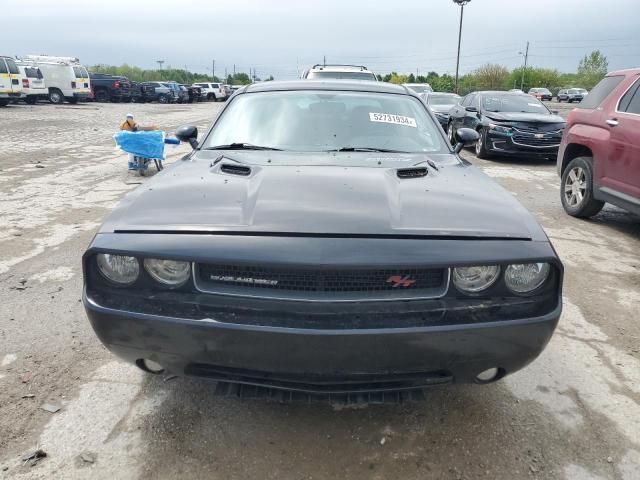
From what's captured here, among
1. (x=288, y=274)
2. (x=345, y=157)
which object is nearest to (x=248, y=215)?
(x=288, y=274)

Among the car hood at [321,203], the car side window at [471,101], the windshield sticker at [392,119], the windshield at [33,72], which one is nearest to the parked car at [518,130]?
the car side window at [471,101]

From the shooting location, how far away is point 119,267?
6.85ft

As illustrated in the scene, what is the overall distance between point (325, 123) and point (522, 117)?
353 inches

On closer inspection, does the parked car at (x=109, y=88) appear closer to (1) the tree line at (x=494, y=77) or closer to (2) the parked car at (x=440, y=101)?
(2) the parked car at (x=440, y=101)

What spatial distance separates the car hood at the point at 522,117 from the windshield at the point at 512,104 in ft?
1.18

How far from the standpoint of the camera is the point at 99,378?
2.81 metres

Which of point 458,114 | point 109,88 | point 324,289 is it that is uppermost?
point 324,289

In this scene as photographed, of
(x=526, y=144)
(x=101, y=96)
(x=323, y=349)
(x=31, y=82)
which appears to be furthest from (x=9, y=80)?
(x=323, y=349)

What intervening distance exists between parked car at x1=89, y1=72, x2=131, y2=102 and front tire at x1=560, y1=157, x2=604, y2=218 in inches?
1382

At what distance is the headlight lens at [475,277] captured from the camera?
2.06m

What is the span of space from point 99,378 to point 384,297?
5.63 ft

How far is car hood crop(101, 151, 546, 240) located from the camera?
6.71ft

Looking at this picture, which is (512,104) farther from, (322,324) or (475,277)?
(322,324)

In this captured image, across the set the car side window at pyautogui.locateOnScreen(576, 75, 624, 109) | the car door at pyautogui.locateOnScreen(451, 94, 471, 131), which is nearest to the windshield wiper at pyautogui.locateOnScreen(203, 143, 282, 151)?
the car side window at pyautogui.locateOnScreen(576, 75, 624, 109)
